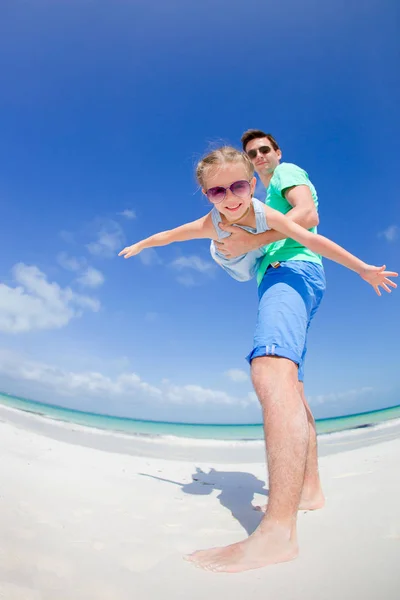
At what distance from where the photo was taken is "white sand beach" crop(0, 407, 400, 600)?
4.57ft

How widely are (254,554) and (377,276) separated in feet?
6.43

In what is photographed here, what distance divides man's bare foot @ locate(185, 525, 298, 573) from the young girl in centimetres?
175

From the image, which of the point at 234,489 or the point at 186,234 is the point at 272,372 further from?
the point at 234,489

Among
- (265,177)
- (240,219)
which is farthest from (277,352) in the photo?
(265,177)

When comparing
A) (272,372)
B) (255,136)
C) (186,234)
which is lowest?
(272,372)

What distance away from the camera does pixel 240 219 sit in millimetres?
2674

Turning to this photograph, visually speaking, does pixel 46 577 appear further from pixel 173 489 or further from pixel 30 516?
pixel 173 489

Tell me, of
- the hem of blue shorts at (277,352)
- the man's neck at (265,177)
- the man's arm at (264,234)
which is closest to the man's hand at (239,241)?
the man's arm at (264,234)

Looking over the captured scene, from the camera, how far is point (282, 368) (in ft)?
6.78

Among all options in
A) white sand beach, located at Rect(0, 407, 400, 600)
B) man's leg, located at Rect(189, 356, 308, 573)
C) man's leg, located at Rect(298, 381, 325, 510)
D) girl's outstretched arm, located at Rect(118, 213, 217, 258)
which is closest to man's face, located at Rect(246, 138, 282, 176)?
girl's outstretched arm, located at Rect(118, 213, 217, 258)

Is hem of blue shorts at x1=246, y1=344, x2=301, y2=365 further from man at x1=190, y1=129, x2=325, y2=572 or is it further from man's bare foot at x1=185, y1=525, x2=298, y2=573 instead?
man's bare foot at x1=185, y1=525, x2=298, y2=573

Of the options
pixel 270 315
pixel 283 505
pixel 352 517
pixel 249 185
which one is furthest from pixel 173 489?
pixel 249 185

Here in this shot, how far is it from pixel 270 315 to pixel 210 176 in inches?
47.8


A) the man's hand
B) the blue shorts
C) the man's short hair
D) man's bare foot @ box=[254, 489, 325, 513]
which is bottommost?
man's bare foot @ box=[254, 489, 325, 513]
